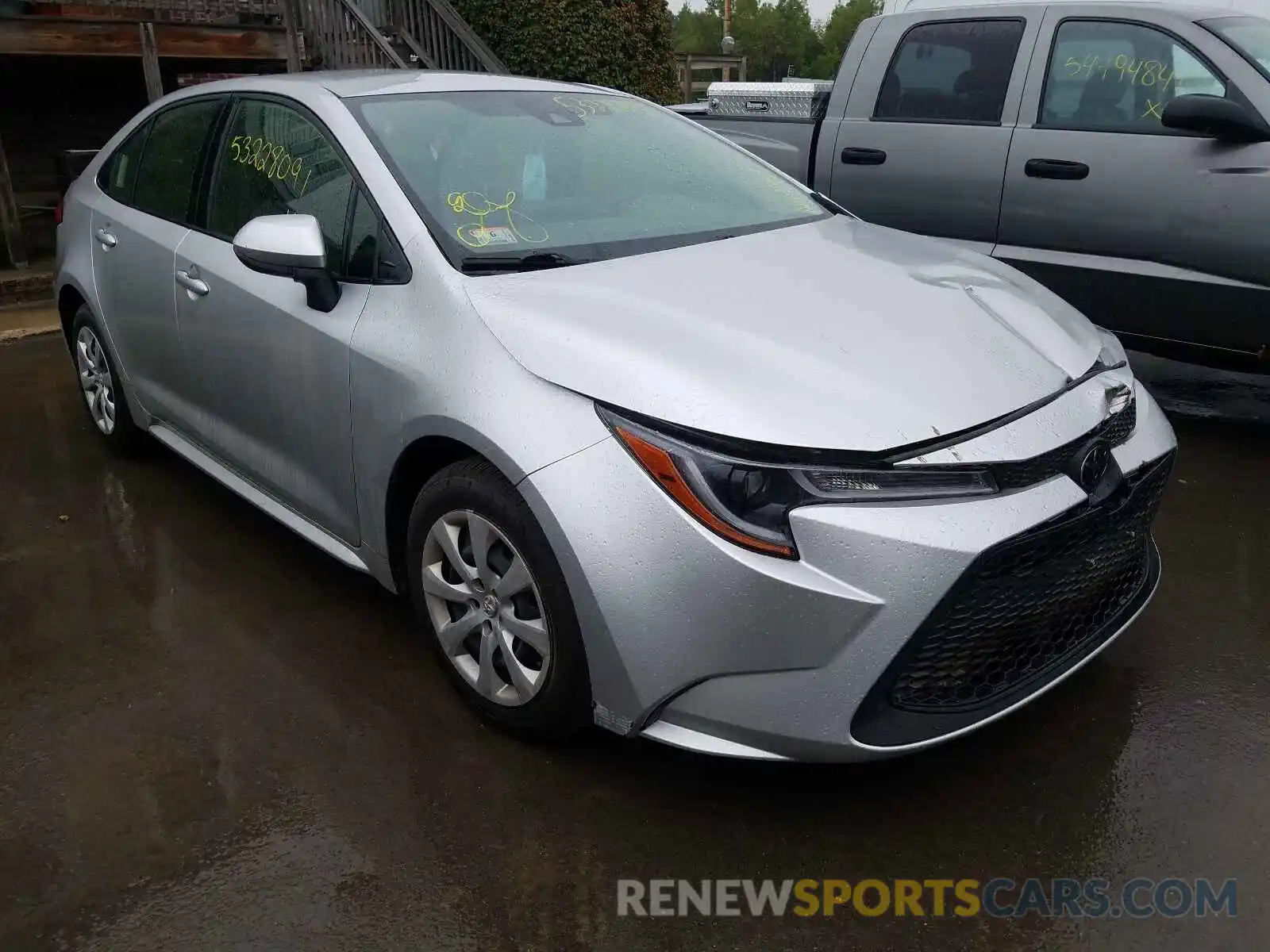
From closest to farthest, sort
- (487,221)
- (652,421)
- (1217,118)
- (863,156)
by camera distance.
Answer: (652,421), (487,221), (1217,118), (863,156)

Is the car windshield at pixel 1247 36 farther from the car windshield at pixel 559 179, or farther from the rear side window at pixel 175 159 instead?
the rear side window at pixel 175 159

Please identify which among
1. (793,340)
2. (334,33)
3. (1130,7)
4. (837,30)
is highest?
(837,30)

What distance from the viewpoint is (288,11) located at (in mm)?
10438

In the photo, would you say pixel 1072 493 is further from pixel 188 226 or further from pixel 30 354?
pixel 30 354

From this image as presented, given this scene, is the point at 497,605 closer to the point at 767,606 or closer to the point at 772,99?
the point at 767,606

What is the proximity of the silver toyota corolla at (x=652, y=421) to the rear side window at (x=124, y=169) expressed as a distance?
91 centimetres

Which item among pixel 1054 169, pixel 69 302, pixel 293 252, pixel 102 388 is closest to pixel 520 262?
pixel 293 252

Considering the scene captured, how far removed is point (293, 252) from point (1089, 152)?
141 inches

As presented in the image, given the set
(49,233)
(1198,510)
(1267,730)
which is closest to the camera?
(1267,730)

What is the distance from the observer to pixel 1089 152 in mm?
4844

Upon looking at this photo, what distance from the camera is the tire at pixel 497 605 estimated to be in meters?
2.46

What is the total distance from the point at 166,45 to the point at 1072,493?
984 centimetres

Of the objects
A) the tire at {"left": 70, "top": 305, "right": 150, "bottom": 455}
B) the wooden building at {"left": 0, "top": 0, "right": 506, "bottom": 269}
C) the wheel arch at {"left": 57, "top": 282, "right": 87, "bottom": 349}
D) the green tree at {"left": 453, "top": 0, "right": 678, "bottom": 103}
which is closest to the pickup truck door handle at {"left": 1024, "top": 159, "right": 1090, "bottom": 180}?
the tire at {"left": 70, "top": 305, "right": 150, "bottom": 455}

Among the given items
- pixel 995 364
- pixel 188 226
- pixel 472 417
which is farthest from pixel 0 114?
pixel 995 364
